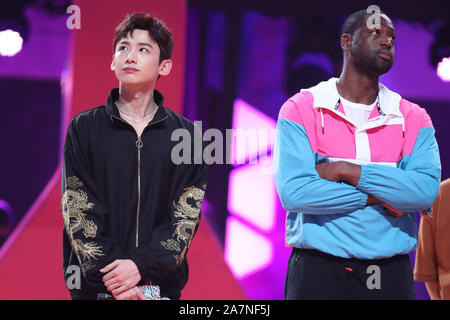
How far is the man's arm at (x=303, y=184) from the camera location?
2.48 metres

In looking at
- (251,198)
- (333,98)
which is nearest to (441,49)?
(251,198)

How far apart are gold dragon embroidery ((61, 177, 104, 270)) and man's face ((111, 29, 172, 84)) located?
19.1 inches

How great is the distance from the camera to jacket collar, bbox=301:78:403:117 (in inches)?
105

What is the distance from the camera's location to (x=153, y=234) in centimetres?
250

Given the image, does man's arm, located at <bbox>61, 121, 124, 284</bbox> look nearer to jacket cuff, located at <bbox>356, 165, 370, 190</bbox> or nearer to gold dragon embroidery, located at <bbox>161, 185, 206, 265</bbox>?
gold dragon embroidery, located at <bbox>161, 185, 206, 265</bbox>

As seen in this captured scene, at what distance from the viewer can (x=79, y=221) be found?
96.3 inches

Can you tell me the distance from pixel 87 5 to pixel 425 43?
4413 millimetres

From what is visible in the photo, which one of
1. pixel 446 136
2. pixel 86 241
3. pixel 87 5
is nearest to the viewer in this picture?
pixel 86 241

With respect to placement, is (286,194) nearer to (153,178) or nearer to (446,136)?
(153,178)

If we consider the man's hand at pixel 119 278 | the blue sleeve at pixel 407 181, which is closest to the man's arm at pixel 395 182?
the blue sleeve at pixel 407 181

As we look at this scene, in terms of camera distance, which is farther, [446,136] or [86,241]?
[446,136]

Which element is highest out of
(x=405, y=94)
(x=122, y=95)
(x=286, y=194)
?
(x=405, y=94)
